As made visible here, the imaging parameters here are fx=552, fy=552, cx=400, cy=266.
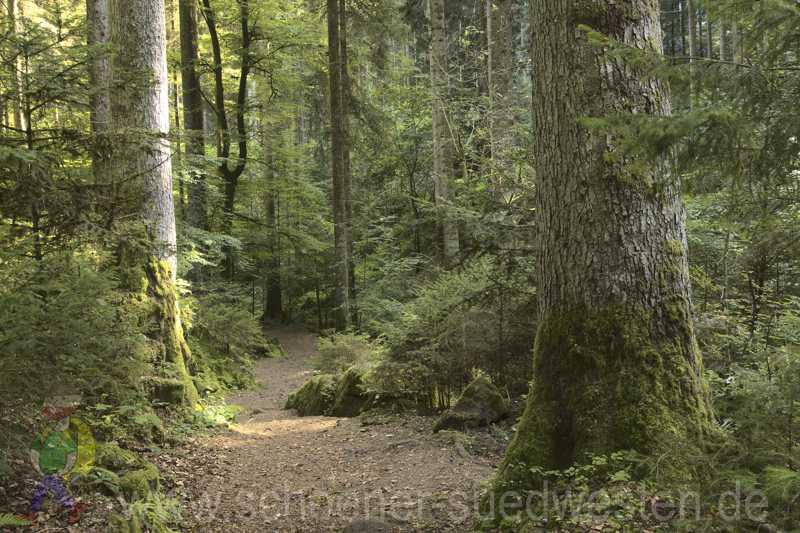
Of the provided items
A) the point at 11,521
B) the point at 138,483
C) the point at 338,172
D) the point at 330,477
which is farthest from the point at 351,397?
the point at 338,172

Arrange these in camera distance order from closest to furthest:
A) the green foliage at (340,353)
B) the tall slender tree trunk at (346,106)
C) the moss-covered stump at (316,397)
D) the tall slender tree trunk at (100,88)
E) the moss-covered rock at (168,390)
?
the tall slender tree trunk at (100,88), the moss-covered rock at (168,390), the moss-covered stump at (316,397), the green foliage at (340,353), the tall slender tree trunk at (346,106)

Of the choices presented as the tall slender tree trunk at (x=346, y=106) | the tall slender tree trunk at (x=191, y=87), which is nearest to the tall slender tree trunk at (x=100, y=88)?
the tall slender tree trunk at (x=191, y=87)

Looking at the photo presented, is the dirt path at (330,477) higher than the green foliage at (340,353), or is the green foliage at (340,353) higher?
the green foliage at (340,353)

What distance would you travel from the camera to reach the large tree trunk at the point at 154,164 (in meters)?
7.49

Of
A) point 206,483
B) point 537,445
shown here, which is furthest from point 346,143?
point 537,445

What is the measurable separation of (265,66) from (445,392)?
14208 millimetres

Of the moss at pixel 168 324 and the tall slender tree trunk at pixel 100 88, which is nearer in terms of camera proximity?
the tall slender tree trunk at pixel 100 88

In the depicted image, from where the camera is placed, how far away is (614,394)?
3.85m

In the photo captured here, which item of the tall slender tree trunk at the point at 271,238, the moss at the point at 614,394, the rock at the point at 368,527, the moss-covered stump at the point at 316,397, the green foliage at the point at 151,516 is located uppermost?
the tall slender tree trunk at the point at 271,238

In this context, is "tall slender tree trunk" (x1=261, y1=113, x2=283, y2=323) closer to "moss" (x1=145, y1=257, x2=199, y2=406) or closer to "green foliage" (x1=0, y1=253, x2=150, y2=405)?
"moss" (x1=145, y1=257, x2=199, y2=406)

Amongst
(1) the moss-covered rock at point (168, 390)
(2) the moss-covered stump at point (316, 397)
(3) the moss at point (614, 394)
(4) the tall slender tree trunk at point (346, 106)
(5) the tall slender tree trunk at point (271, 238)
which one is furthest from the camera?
(5) the tall slender tree trunk at point (271, 238)

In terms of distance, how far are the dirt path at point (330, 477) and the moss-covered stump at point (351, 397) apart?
0.76m

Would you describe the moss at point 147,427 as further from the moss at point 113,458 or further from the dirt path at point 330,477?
the moss at point 113,458

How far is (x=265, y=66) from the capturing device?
18.2m
